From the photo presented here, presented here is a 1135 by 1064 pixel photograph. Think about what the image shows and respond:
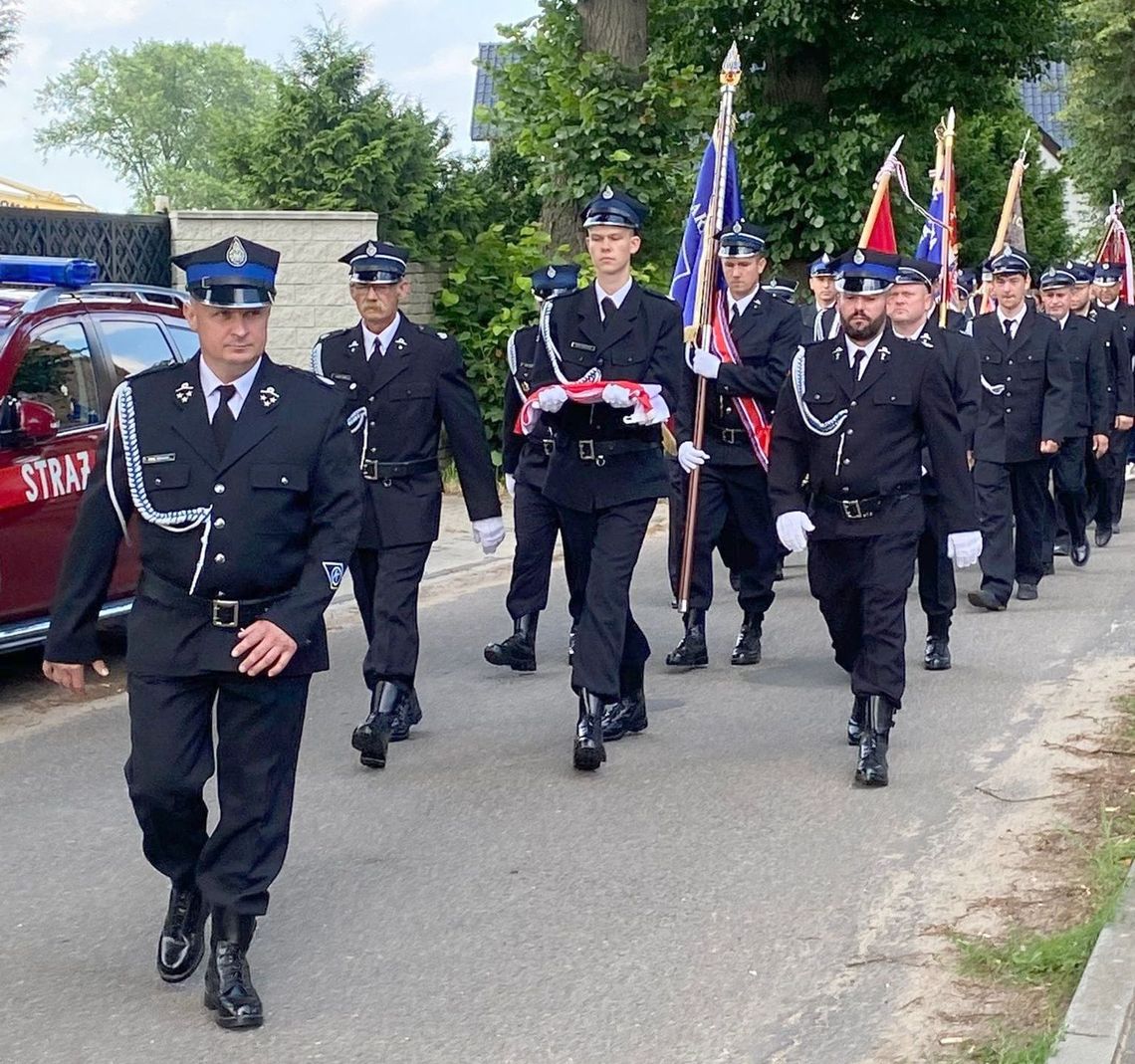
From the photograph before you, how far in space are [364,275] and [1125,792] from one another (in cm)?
329

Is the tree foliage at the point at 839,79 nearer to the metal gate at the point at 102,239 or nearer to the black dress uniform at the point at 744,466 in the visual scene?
the metal gate at the point at 102,239

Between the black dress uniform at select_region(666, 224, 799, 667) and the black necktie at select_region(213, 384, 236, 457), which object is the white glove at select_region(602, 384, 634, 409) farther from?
→ the black necktie at select_region(213, 384, 236, 457)

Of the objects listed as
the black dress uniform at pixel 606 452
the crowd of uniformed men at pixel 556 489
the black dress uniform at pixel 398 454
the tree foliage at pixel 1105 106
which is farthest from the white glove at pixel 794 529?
the tree foliage at pixel 1105 106

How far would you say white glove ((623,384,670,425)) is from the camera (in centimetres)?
734

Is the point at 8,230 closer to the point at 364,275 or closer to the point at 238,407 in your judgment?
Result: the point at 364,275

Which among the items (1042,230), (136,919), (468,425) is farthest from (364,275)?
(1042,230)

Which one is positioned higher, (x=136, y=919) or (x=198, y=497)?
(x=198, y=497)

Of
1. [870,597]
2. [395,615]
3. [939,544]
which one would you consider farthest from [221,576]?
[939,544]

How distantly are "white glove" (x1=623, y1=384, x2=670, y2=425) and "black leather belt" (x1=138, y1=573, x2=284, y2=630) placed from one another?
107 inches

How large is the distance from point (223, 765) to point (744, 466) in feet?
17.2

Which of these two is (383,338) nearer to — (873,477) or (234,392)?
(873,477)

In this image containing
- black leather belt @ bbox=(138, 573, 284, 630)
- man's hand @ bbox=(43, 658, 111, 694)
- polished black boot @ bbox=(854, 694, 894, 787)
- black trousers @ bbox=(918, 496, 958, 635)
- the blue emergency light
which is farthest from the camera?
black trousers @ bbox=(918, 496, 958, 635)

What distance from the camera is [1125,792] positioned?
7035mm

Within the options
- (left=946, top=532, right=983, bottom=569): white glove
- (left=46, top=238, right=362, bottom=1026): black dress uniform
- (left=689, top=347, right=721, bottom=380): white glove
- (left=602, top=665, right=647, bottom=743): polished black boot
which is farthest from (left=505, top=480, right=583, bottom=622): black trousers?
(left=46, top=238, right=362, bottom=1026): black dress uniform
